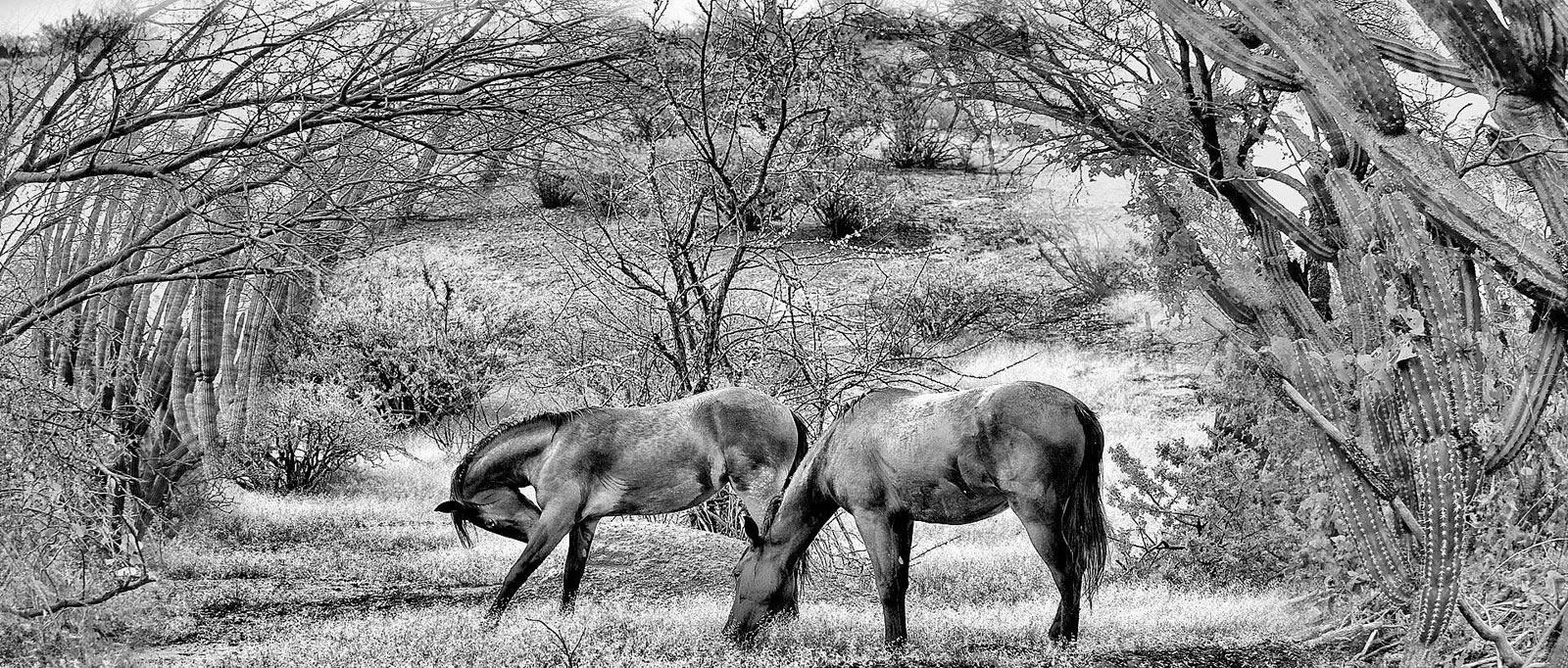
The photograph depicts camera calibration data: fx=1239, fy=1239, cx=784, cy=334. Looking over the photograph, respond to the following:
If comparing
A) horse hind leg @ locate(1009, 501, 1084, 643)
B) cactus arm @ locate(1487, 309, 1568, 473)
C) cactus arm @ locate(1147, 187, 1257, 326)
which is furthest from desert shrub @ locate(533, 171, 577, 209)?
cactus arm @ locate(1487, 309, 1568, 473)

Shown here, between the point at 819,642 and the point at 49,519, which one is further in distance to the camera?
the point at 819,642

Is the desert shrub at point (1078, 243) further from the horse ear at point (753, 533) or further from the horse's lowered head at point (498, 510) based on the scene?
the horse ear at point (753, 533)

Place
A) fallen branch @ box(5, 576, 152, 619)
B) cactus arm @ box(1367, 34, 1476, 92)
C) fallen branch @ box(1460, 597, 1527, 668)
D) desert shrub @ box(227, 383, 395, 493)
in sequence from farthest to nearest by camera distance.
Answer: desert shrub @ box(227, 383, 395, 493) → fallen branch @ box(5, 576, 152, 619) → cactus arm @ box(1367, 34, 1476, 92) → fallen branch @ box(1460, 597, 1527, 668)

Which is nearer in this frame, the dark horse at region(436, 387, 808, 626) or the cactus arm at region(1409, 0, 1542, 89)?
the cactus arm at region(1409, 0, 1542, 89)

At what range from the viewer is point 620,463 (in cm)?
847

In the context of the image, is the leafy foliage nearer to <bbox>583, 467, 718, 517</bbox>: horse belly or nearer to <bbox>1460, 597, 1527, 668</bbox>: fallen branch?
<bbox>583, 467, 718, 517</bbox>: horse belly

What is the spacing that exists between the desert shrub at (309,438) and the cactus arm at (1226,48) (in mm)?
15359

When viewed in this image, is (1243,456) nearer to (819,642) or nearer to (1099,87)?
(1099,87)

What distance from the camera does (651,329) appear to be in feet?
39.2

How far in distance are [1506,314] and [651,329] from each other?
286 inches

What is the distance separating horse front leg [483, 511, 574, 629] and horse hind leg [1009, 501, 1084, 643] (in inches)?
125

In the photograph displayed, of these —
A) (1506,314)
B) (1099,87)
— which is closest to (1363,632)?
(1506,314)

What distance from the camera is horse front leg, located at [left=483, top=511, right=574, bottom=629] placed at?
324 inches

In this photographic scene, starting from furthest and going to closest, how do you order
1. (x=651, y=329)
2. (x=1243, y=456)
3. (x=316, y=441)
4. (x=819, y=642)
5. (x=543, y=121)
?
(x=316, y=441)
(x=651, y=329)
(x=1243, y=456)
(x=543, y=121)
(x=819, y=642)
